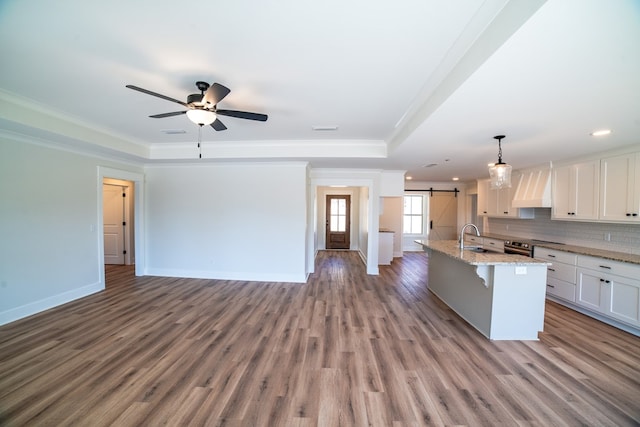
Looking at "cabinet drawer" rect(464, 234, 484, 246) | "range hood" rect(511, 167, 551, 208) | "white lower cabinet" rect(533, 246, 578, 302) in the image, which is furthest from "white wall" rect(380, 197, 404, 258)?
"white lower cabinet" rect(533, 246, 578, 302)

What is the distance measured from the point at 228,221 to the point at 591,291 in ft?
19.9

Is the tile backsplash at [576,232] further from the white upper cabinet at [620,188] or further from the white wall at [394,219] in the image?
the white wall at [394,219]

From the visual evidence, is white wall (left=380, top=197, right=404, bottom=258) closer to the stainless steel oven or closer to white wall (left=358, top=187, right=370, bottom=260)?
white wall (left=358, top=187, right=370, bottom=260)

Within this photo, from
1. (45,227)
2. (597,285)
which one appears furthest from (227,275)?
(597,285)

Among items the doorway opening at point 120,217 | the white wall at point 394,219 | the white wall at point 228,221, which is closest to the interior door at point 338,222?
the white wall at point 394,219

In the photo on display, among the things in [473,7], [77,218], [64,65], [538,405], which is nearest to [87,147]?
[77,218]

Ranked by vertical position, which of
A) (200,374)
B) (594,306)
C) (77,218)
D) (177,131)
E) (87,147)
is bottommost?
(200,374)

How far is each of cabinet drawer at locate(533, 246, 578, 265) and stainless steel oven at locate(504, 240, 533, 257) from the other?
80mm

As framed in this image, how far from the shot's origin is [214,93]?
2092 mm

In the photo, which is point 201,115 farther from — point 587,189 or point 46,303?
point 587,189

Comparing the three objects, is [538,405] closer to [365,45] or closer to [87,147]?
[365,45]

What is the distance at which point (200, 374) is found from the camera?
2.19 m

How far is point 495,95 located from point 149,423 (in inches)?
140

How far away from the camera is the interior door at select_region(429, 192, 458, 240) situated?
8164 millimetres
